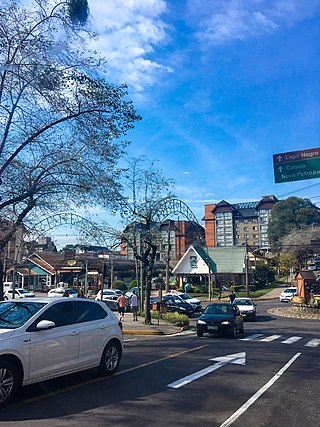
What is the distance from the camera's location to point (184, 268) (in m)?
63.6

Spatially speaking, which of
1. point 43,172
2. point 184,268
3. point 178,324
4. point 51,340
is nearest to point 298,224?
point 184,268

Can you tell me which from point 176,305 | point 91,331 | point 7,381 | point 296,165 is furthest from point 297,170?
point 176,305

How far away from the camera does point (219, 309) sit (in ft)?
61.8

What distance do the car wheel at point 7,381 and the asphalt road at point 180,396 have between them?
0.16m

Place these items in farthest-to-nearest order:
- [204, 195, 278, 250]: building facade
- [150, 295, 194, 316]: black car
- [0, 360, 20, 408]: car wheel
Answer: [204, 195, 278, 250]: building facade, [150, 295, 194, 316]: black car, [0, 360, 20, 408]: car wheel

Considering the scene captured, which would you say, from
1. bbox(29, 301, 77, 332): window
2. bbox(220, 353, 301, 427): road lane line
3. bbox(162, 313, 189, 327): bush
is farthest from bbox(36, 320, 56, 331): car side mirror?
bbox(162, 313, 189, 327): bush

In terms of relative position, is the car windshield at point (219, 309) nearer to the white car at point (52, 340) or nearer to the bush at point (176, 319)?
the bush at point (176, 319)

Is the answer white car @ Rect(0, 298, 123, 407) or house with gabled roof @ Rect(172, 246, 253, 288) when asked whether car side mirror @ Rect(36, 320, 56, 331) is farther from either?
house with gabled roof @ Rect(172, 246, 253, 288)

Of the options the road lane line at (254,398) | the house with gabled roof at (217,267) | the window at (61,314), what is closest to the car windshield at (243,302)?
the road lane line at (254,398)

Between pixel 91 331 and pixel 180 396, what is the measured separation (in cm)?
201

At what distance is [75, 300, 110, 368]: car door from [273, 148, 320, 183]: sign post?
9.33 metres

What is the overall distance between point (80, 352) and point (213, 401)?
7.92 feet

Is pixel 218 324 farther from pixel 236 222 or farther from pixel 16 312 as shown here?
pixel 236 222

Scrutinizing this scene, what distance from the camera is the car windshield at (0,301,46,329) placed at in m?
6.80
